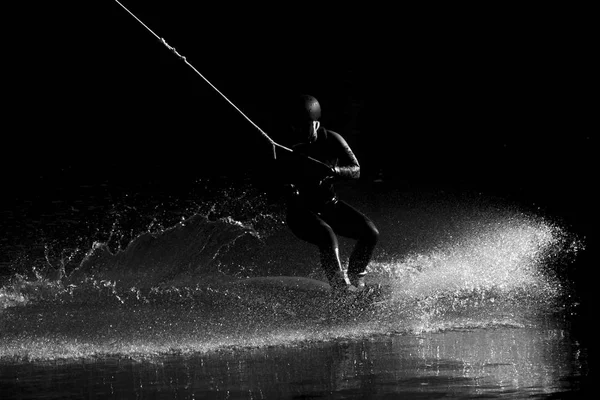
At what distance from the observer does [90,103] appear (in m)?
28.4

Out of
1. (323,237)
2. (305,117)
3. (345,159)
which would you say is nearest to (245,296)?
(323,237)

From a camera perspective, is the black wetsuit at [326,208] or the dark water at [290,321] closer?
the dark water at [290,321]

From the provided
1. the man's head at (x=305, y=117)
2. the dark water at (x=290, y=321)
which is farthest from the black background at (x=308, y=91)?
the man's head at (x=305, y=117)

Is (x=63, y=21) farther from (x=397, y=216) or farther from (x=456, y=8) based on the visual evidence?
(x=397, y=216)

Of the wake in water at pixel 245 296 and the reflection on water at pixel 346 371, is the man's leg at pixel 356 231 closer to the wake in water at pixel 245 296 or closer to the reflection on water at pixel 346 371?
the wake in water at pixel 245 296

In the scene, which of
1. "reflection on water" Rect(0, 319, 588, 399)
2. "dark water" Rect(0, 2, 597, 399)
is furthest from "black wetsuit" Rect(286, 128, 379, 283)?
"reflection on water" Rect(0, 319, 588, 399)

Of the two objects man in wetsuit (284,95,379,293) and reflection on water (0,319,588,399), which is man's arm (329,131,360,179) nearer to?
man in wetsuit (284,95,379,293)

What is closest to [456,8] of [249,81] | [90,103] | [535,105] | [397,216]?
[249,81]

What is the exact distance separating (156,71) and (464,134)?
1007 centimetres

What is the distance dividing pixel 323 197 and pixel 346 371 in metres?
3.22

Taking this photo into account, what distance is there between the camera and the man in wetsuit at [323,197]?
10664 millimetres

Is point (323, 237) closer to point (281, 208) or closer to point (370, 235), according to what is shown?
point (370, 235)

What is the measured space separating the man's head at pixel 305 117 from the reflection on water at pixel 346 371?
2.18 metres

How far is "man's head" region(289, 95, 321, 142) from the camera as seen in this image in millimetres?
10617
